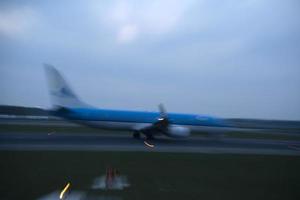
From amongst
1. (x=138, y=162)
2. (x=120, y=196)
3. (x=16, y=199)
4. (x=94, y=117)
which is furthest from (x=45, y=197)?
(x=94, y=117)

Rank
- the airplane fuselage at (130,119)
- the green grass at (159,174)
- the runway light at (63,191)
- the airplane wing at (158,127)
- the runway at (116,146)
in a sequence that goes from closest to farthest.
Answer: the runway light at (63,191) < the green grass at (159,174) < the runway at (116,146) < the airplane wing at (158,127) < the airplane fuselage at (130,119)

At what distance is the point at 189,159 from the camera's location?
22062 mm

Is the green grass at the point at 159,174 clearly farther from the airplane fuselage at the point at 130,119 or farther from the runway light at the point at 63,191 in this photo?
the airplane fuselage at the point at 130,119

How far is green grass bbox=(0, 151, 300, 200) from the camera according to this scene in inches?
481

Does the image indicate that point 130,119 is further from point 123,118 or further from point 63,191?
point 63,191

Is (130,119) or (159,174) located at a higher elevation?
(130,119)

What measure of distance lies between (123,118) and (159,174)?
890 inches

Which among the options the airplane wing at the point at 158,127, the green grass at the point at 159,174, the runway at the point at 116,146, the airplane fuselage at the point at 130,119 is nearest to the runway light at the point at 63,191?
the green grass at the point at 159,174

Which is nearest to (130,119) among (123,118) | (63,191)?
(123,118)

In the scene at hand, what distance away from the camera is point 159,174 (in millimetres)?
16234

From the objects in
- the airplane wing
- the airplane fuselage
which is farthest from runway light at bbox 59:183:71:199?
the airplane fuselage

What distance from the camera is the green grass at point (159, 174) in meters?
12.2

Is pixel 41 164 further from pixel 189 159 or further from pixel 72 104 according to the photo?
pixel 72 104

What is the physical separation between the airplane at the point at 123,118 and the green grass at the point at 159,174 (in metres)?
12.2
